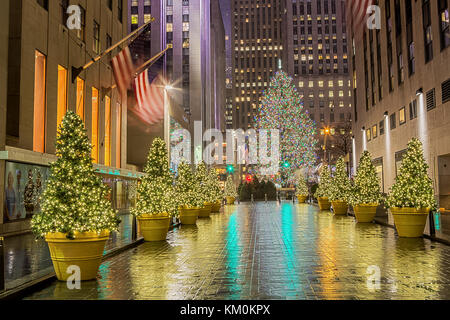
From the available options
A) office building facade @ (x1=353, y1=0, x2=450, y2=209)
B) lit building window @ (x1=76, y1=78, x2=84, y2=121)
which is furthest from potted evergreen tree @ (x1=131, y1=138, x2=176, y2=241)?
office building facade @ (x1=353, y1=0, x2=450, y2=209)

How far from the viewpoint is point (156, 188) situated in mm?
15367

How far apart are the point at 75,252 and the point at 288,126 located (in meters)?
55.7

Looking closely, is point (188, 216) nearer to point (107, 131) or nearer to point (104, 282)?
point (107, 131)

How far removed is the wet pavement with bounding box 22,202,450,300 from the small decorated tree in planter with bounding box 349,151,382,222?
572 centimetres

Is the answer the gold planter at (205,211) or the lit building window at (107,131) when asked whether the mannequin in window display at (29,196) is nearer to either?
the gold planter at (205,211)

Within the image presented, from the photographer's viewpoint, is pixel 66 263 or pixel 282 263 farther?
pixel 282 263

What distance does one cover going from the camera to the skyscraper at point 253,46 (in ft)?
578

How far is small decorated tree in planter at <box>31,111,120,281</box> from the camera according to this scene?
28.5ft

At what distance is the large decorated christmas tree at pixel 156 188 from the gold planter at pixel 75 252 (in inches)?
243

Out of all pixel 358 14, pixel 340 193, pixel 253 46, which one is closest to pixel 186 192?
pixel 340 193

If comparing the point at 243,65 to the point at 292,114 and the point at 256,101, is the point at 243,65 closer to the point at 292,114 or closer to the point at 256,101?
the point at 256,101

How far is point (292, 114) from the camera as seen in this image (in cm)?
6325
